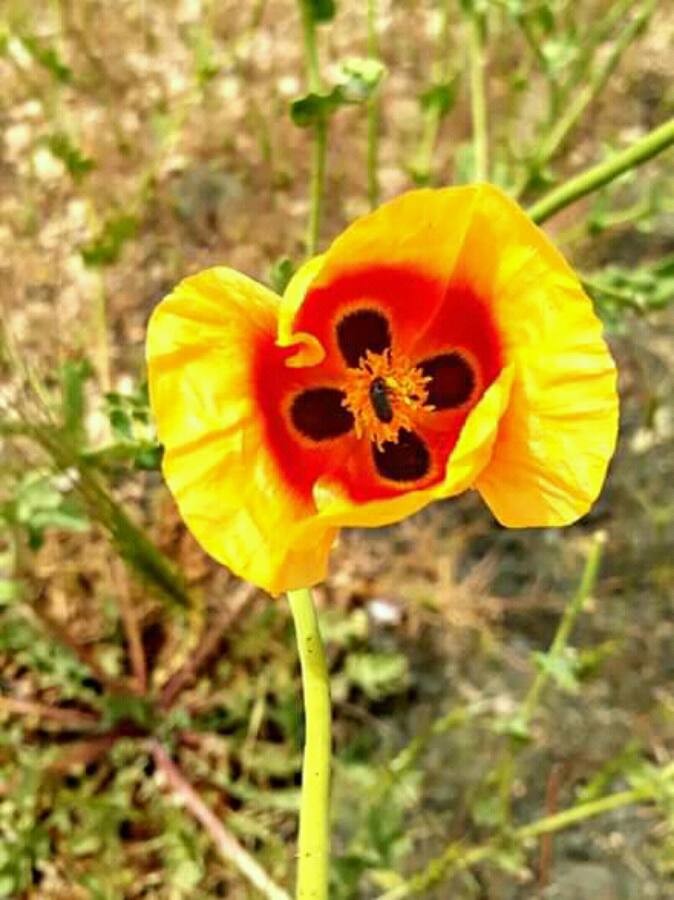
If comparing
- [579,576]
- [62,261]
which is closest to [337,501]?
[579,576]

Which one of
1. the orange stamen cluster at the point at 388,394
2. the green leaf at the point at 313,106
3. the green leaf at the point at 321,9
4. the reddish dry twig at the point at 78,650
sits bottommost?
the reddish dry twig at the point at 78,650

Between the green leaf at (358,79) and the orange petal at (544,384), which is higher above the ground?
the green leaf at (358,79)

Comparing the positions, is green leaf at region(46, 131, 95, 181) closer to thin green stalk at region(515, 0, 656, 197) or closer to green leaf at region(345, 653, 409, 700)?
thin green stalk at region(515, 0, 656, 197)

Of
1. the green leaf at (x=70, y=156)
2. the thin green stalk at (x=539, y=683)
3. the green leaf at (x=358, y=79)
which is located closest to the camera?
the green leaf at (x=358, y=79)

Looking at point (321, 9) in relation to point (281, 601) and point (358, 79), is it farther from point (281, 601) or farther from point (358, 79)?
point (281, 601)

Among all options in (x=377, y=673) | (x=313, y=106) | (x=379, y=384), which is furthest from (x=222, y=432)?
(x=377, y=673)

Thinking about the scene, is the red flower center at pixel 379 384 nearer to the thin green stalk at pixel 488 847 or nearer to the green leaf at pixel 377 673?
the thin green stalk at pixel 488 847

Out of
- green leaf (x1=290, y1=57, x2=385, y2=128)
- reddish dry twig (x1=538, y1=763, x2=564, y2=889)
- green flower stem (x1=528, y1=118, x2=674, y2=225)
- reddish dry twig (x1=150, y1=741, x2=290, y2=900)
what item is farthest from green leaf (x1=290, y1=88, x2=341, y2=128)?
reddish dry twig (x1=538, y1=763, x2=564, y2=889)

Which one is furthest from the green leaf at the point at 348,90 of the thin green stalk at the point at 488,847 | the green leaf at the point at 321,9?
the thin green stalk at the point at 488,847

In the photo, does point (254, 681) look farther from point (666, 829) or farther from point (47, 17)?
point (47, 17)
